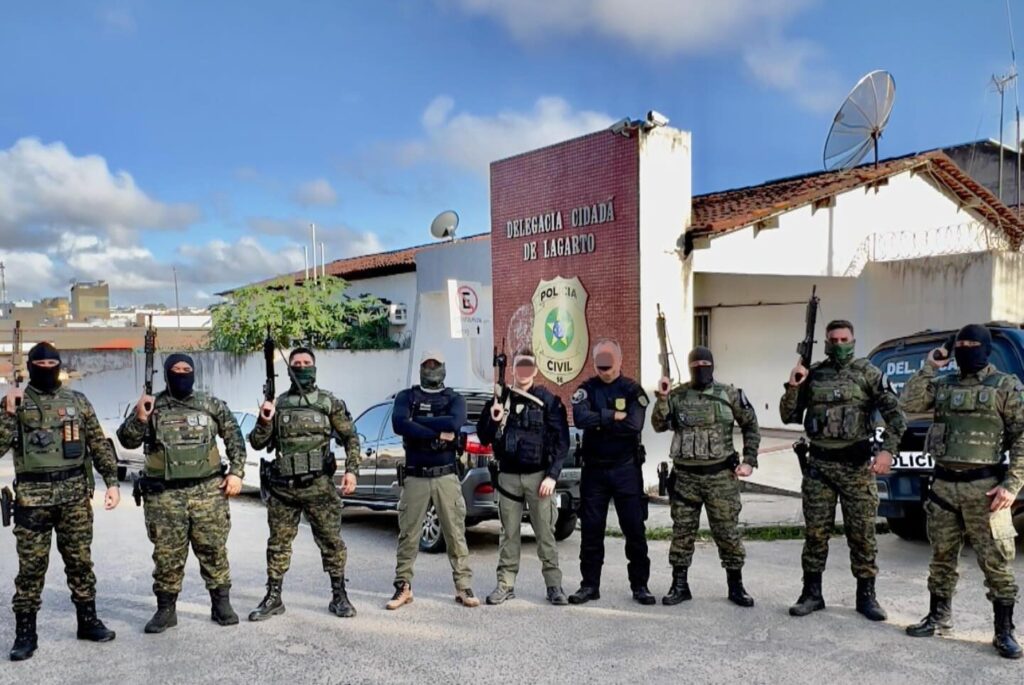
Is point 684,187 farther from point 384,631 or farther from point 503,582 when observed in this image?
point 384,631

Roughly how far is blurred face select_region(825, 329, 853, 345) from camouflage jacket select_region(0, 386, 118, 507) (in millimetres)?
4581

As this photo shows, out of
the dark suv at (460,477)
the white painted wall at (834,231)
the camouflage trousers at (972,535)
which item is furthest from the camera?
the white painted wall at (834,231)

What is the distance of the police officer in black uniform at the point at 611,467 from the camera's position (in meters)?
5.66

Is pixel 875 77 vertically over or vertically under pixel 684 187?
over

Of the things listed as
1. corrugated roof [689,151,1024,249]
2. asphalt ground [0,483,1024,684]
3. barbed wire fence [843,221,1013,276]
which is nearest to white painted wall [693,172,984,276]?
barbed wire fence [843,221,1013,276]

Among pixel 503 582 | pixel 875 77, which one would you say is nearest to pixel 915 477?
pixel 503 582

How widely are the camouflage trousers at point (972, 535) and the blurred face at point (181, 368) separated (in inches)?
181

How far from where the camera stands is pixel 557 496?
7047 mm

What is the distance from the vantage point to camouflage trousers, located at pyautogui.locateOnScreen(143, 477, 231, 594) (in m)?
5.20

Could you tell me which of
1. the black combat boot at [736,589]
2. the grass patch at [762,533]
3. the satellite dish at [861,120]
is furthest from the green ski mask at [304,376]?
the satellite dish at [861,120]

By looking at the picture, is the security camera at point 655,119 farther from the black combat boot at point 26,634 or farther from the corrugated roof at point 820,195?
the black combat boot at point 26,634

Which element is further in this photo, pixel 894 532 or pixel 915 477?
pixel 894 532

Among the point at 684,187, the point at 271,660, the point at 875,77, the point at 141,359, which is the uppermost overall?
the point at 875,77

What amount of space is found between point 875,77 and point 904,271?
3011 millimetres
